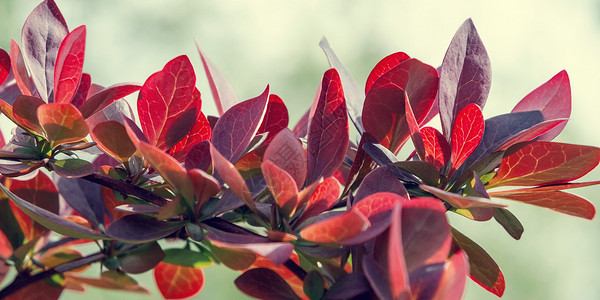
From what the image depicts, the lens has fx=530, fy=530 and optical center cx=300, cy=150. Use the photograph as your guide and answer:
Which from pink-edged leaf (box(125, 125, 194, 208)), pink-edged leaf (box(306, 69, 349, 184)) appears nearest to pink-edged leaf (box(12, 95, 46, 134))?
pink-edged leaf (box(125, 125, 194, 208))

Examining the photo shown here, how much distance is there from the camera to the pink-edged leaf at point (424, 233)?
316mm

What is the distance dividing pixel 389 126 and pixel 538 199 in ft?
0.43

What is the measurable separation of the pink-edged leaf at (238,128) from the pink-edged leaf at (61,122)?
101 mm

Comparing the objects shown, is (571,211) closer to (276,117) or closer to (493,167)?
(493,167)

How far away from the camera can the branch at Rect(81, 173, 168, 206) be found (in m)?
0.41

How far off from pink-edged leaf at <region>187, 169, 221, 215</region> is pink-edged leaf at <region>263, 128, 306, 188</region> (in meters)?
0.04

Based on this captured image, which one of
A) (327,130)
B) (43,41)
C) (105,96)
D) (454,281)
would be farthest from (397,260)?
(43,41)

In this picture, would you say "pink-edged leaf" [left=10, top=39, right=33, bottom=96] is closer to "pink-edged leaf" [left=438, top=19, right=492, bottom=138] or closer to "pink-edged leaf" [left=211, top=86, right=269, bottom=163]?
"pink-edged leaf" [left=211, top=86, right=269, bottom=163]

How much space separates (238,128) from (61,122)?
132 millimetres

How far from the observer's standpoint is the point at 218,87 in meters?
0.52

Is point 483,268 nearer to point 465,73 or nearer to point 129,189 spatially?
point 465,73

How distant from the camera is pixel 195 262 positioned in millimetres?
564

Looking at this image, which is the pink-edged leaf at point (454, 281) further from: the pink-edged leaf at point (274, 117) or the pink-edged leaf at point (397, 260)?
the pink-edged leaf at point (274, 117)

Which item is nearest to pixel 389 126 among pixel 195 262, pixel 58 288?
pixel 195 262
